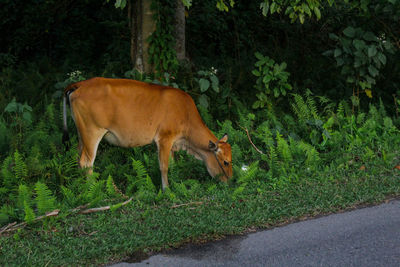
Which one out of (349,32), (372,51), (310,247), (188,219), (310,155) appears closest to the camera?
(310,247)

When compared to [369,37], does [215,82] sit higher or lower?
lower

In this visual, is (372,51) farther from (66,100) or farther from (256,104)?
(66,100)

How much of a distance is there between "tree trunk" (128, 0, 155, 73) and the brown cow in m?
2.65

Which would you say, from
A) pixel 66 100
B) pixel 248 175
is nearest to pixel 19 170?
pixel 66 100

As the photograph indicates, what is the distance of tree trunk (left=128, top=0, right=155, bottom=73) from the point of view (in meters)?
9.85

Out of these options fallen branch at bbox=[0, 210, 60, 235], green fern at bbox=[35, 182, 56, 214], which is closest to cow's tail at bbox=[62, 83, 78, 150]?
green fern at bbox=[35, 182, 56, 214]

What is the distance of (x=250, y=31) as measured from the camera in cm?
1523

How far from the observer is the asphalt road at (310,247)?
5.02m

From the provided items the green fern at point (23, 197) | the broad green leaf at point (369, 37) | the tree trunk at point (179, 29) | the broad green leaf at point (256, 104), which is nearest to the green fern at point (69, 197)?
the green fern at point (23, 197)

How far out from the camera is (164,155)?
24.1 ft

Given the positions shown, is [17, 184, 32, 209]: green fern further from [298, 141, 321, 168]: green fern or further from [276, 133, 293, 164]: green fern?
[298, 141, 321, 168]: green fern

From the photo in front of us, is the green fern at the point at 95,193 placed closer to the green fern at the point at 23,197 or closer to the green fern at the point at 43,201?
the green fern at the point at 43,201

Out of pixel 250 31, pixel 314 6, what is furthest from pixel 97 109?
pixel 250 31

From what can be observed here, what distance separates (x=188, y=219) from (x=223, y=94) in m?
4.26
